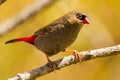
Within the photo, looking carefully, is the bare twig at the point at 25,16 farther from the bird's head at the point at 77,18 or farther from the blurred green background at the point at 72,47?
the blurred green background at the point at 72,47

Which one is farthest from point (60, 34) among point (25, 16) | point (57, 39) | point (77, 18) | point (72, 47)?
point (72, 47)

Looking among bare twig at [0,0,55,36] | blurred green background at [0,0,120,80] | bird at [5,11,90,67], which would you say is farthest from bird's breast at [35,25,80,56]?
blurred green background at [0,0,120,80]

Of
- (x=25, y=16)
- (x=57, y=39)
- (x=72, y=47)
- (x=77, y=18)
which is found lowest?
(x=25, y=16)

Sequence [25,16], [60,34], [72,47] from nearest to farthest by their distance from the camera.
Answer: [25,16], [60,34], [72,47]

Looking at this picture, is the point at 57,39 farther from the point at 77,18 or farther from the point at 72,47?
the point at 72,47

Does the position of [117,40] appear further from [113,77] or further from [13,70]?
[13,70]

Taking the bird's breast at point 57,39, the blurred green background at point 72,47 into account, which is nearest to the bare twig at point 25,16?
the bird's breast at point 57,39

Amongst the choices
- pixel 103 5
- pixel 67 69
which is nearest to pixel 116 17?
pixel 103 5

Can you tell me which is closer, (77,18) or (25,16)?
(25,16)
